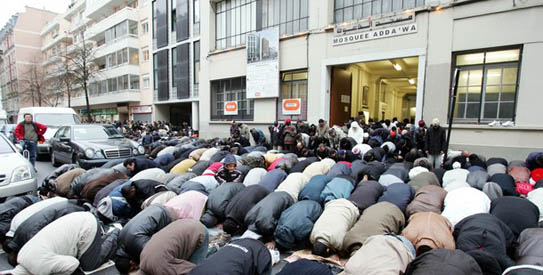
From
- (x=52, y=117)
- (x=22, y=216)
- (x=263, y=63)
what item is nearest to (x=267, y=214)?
(x=22, y=216)

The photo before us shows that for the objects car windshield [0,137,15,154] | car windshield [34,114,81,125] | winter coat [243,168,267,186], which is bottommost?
winter coat [243,168,267,186]

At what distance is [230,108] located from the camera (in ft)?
49.0

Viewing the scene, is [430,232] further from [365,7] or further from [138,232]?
[365,7]

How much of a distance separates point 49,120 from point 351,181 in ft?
46.2

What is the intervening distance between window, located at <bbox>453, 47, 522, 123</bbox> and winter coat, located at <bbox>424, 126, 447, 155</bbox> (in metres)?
1.85

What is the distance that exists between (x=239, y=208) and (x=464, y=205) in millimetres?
3354

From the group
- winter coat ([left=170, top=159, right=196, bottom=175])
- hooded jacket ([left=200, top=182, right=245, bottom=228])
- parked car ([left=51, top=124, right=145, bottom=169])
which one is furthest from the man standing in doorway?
parked car ([left=51, top=124, right=145, bottom=169])

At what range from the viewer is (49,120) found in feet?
42.0

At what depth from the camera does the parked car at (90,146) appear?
27.4ft

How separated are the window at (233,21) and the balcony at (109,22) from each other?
615 inches

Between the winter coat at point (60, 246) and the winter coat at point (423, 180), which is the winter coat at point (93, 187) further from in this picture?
the winter coat at point (423, 180)

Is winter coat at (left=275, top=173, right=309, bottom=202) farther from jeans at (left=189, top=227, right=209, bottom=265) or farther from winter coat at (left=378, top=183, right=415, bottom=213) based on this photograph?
jeans at (left=189, top=227, right=209, bottom=265)

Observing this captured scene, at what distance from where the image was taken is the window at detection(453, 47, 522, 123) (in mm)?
7836

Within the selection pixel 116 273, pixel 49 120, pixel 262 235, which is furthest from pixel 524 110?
pixel 49 120
